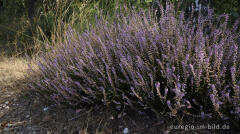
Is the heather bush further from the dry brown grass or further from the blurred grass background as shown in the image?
the dry brown grass

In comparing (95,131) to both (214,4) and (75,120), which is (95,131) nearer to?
(75,120)

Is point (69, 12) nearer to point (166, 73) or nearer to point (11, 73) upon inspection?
point (11, 73)

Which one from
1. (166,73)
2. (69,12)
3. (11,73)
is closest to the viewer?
(166,73)

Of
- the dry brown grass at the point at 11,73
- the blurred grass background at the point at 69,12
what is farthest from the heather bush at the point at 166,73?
the dry brown grass at the point at 11,73

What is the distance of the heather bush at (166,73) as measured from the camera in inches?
55.2

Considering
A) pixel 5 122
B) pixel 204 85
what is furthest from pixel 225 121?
pixel 5 122

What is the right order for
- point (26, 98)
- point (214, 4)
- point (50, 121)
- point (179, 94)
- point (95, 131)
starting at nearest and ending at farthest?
point (179, 94) → point (95, 131) → point (50, 121) → point (26, 98) → point (214, 4)

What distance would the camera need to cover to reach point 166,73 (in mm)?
1506

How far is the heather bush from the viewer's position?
4.60ft

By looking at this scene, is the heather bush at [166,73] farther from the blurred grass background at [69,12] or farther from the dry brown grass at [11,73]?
the dry brown grass at [11,73]

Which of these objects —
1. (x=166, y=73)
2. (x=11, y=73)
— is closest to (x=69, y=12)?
(x=11, y=73)

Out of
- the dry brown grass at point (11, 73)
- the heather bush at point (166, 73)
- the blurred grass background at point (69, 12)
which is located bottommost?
the dry brown grass at point (11, 73)

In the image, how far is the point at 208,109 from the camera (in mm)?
1534

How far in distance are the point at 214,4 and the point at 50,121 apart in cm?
259
